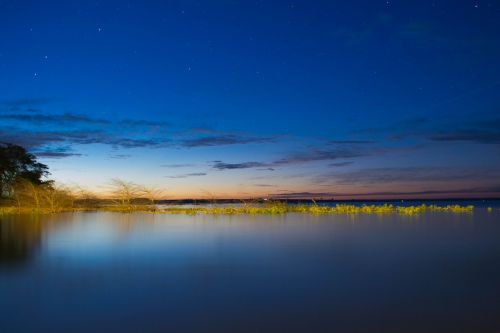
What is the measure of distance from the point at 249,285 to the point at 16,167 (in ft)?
148

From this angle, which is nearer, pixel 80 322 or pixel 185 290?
pixel 80 322

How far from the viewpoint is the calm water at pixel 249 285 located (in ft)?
22.8

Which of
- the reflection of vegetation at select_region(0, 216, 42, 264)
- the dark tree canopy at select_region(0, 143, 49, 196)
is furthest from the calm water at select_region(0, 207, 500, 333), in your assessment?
the dark tree canopy at select_region(0, 143, 49, 196)

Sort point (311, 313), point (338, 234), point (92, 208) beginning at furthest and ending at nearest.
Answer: point (92, 208) → point (338, 234) → point (311, 313)

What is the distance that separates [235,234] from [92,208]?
1221 inches

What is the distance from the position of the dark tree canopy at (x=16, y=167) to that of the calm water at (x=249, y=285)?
30.2 metres

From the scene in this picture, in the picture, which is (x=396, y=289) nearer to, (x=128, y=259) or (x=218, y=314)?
(x=218, y=314)

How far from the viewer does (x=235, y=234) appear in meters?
21.8

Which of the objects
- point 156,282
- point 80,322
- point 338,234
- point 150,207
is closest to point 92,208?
point 150,207

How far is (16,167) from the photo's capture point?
47000 millimetres

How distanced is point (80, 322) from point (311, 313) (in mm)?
3842

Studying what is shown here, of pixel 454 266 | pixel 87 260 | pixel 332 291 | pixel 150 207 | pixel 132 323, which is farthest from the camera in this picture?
pixel 150 207

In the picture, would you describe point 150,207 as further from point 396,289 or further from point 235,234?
point 396,289

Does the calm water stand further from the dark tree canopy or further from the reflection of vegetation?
the dark tree canopy
